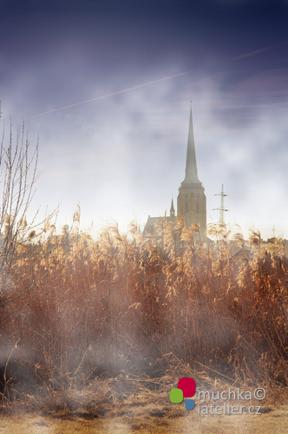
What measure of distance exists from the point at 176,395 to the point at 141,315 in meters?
1.10

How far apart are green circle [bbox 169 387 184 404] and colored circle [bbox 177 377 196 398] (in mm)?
50

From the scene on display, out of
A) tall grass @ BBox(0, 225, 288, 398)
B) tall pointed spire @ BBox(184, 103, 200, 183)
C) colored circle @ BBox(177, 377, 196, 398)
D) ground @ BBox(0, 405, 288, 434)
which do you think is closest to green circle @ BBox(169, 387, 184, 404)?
colored circle @ BBox(177, 377, 196, 398)

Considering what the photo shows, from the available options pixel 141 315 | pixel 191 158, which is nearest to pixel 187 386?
pixel 141 315

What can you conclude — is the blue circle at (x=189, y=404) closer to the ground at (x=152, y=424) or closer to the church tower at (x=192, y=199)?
the ground at (x=152, y=424)

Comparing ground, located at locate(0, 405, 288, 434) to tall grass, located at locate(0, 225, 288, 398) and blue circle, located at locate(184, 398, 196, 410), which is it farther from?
tall grass, located at locate(0, 225, 288, 398)

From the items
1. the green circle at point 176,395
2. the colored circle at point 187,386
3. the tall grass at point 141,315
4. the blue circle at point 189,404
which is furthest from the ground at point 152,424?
the tall grass at point 141,315

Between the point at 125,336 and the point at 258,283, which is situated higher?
the point at 258,283

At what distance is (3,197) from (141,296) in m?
1.89

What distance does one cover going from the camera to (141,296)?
18.2 feet

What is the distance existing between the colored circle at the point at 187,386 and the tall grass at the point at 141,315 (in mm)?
344

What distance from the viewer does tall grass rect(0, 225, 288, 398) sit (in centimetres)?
509

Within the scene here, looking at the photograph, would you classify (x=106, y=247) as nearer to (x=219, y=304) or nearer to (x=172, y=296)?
(x=172, y=296)

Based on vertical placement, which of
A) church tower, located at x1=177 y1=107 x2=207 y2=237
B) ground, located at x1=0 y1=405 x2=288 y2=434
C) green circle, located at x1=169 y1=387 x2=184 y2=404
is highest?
church tower, located at x1=177 y1=107 x2=207 y2=237

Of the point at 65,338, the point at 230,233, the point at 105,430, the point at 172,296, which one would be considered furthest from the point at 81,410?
the point at 230,233
